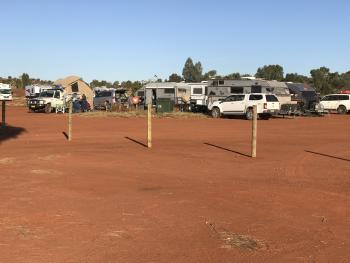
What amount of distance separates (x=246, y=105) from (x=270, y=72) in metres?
66.0

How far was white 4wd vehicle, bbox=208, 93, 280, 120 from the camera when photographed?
112ft

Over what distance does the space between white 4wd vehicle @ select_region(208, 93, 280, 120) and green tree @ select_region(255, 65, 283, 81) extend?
62120 millimetres

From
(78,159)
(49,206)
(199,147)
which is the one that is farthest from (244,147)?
(49,206)

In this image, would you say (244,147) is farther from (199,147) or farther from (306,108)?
(306,108)

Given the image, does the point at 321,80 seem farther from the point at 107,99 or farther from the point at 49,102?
the point at 49,102

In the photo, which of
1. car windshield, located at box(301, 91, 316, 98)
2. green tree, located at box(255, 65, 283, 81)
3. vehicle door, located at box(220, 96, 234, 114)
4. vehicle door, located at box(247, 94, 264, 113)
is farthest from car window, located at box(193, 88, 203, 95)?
green tree, located at box(255, 65, 283, 81)

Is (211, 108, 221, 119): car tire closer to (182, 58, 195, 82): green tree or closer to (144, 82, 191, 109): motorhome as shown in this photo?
(144, 82, 191, 109): motorhome

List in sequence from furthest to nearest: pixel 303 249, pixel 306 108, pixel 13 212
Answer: pixel 306 108, pixel 13 212, pixel 303 249

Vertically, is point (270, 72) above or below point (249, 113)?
above

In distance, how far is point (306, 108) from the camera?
41.9 m

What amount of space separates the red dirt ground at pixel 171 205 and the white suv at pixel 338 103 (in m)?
28.1

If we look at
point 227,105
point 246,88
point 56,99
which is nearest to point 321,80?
point 246,88

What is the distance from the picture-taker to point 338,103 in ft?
141

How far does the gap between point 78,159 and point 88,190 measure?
448 centimetres
